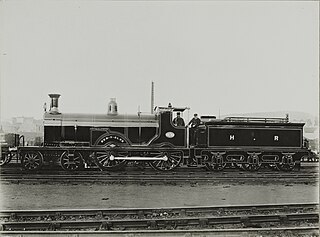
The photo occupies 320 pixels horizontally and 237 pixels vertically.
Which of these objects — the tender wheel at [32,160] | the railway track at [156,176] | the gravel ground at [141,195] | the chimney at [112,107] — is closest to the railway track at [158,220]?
the gravel ground at [141,195]

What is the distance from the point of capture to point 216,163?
144 inches

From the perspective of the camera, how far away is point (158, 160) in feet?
11.7

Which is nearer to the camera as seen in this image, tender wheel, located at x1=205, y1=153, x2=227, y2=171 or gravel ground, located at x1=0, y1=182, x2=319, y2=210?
gravel ground, located at x1=0, y1=182, x2=319, y2=210

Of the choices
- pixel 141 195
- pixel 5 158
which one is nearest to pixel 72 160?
pixel 5 158

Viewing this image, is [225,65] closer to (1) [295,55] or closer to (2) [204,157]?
(1) [295,55]

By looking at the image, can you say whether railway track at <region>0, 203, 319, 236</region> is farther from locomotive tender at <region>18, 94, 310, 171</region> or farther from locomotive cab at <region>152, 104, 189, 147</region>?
locomotive cab at <region>152, 104, 189, 147</region>

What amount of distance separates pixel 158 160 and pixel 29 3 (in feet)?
5.81

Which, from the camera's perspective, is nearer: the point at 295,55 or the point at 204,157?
the point at 295,55

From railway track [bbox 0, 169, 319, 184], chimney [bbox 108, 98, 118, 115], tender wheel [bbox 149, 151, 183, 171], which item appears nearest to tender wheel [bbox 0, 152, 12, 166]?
railway track [bbox 0, 169, 319, 184]

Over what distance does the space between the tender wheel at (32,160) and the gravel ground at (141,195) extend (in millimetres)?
202

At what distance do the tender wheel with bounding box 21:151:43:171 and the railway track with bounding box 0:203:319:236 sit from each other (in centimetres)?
57

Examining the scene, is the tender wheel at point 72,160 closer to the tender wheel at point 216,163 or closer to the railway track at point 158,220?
the railway track at point 158,220

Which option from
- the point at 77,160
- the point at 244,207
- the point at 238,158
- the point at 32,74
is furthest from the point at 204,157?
the point at 32,74

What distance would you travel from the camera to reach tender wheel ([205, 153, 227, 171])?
3.65 m
